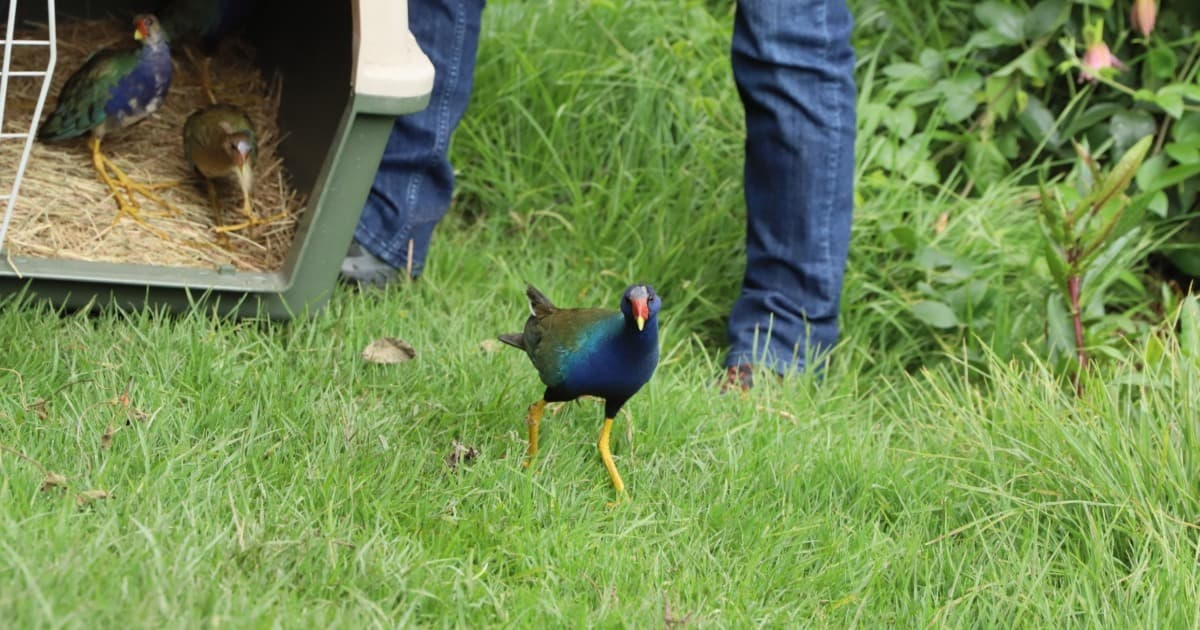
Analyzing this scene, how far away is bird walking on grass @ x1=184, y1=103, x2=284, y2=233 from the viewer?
2.97m

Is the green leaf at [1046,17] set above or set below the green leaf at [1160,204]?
above

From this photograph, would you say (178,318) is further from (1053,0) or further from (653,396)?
(1053,0)

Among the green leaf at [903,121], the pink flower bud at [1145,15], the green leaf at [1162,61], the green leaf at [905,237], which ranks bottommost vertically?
the green leaf at [905,237]

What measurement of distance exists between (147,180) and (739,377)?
1415 mm

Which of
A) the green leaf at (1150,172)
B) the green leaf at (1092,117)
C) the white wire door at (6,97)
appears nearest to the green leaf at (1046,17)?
the green leaf at (1092,117)

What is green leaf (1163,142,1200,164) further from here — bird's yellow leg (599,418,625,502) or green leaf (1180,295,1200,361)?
bird's yellow leg (599,418,625,502)

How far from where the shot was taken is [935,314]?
3283 mm

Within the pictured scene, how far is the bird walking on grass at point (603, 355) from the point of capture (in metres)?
2.21

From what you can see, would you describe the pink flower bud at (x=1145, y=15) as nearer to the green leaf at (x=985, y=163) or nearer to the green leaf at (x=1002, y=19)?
the green leaf at (x=1002, y=19)

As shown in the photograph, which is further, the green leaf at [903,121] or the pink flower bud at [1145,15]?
the green leaf at [903,121]

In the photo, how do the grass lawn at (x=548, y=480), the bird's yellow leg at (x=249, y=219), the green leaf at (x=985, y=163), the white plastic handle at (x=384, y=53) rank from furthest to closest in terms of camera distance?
the green leaf at (x=985, y=163), the bird's yellow leg at (x=249, y=219), the white plastic handle at (x=384, y=53), the grass lawn at (x=548, y=480)

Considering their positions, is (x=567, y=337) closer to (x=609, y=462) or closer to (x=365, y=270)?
(x=609, y=462)

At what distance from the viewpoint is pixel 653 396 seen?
2703 millimetres

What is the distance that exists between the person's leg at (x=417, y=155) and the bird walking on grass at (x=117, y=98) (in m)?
0.44
